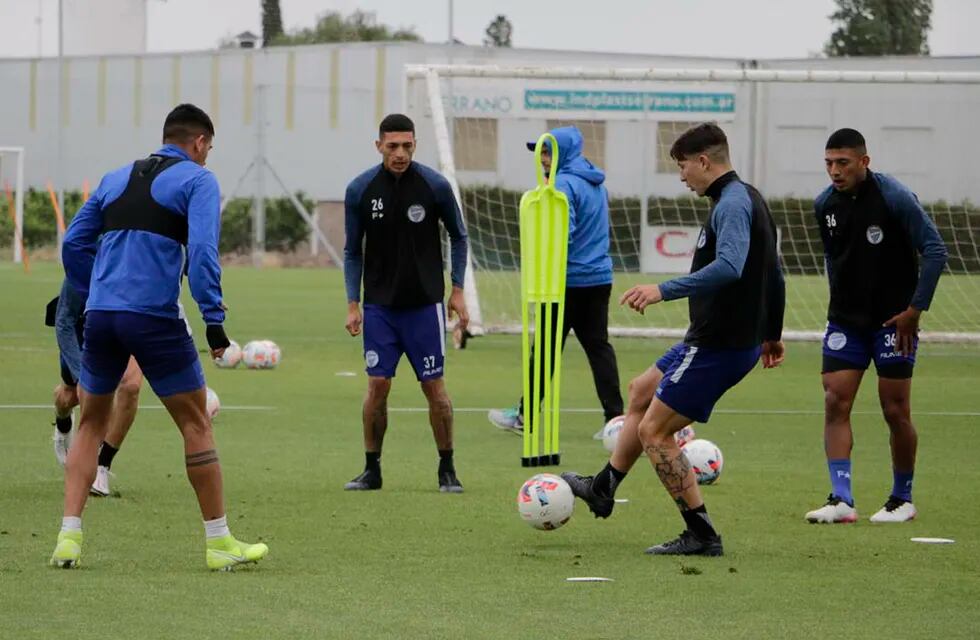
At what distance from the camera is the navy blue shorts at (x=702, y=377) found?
8.36m

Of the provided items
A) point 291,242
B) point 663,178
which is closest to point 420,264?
point 663,178

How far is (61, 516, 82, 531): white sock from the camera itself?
784 cm

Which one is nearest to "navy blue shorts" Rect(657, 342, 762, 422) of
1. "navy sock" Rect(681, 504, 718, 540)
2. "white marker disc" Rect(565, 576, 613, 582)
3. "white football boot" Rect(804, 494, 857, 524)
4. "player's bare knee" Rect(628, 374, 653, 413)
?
"navy sock" Rect(681, 504, 718, 540)

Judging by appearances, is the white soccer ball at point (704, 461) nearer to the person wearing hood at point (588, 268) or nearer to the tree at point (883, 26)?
the person wearing hood at point (588, 268)

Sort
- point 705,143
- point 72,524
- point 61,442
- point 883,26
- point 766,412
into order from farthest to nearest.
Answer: point 883,26, point 766,412, point 61,442, point 705,143, point 72,524

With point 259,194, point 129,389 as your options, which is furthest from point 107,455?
point 259,194

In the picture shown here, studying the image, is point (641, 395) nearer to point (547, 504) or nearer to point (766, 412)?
point (547, 504)

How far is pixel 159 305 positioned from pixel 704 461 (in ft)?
14.3

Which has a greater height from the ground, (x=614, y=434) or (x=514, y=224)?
(x=514, y=224)

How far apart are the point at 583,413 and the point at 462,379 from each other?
128 inches

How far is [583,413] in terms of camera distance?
51.8ft

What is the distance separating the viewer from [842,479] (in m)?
9.78

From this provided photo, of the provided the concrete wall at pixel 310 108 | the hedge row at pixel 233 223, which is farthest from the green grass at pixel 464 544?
the hedge row at pixel 233 223

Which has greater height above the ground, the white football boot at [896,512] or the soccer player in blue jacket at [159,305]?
the soccer player in blue jacket at [159,305]
